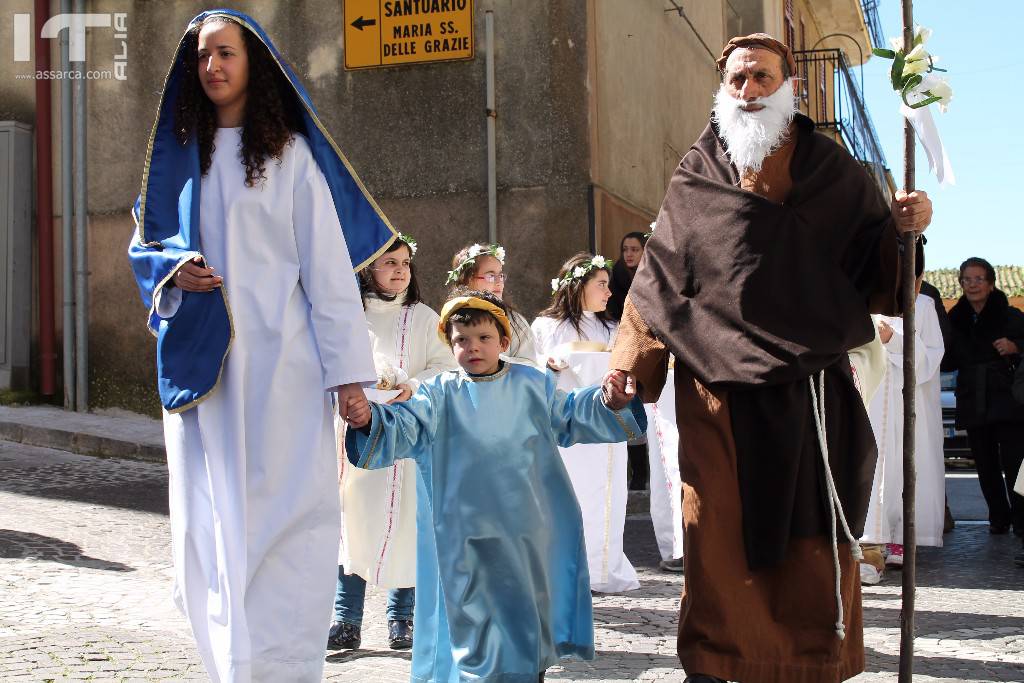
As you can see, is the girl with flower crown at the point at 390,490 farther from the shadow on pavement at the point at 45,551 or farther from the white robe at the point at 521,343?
the shadow on pavement at the point at 45,551

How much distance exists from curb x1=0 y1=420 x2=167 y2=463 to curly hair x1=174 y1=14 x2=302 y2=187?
7341mm

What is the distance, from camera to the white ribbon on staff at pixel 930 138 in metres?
4.08

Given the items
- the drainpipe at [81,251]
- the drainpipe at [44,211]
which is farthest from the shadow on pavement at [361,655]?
the drainpipe at [44,211]

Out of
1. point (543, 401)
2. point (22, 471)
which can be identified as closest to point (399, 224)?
point (22, 471)

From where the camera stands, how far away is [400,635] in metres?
5.52

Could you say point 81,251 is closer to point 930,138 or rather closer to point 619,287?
point 619,287

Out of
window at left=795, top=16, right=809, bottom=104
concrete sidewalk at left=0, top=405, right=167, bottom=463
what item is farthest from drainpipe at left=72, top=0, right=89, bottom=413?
window at left=795, top=16, right=809, bottom=104

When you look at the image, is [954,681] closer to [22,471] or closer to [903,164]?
[903,164]

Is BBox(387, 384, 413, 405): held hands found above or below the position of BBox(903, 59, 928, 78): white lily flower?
below

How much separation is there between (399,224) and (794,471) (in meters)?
8.73

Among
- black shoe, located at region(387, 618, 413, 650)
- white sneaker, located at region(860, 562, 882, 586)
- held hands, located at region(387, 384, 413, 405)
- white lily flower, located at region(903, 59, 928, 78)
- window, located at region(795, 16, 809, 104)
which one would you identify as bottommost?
white sneaker, located at region(860, 562, 882, 586)

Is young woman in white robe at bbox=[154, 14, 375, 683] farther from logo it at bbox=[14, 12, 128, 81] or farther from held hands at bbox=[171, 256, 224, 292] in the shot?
logo it at bbox=[14, 12, 128, 81]

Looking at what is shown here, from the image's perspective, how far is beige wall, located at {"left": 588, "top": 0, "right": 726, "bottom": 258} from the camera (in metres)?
12.6

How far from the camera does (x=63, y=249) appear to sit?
1313cm
